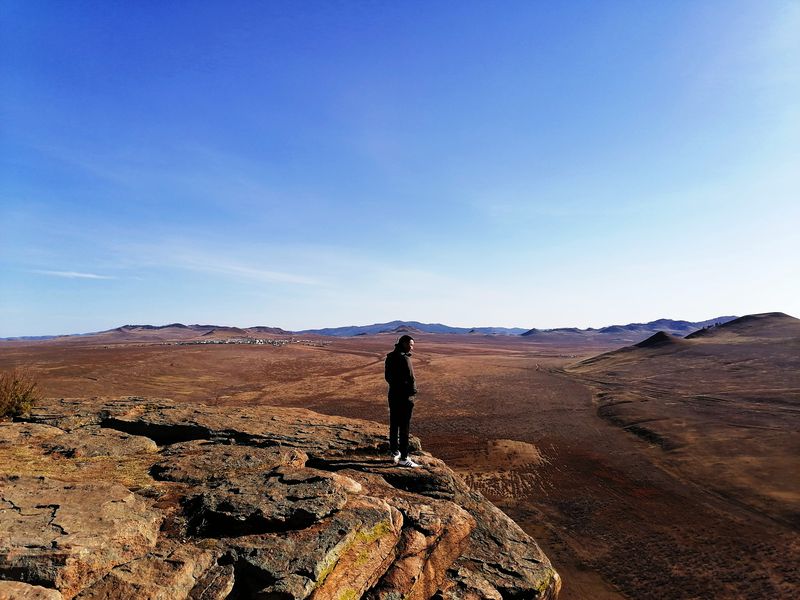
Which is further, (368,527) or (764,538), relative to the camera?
(764,538)

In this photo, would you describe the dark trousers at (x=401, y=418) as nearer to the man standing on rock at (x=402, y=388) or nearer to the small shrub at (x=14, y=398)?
the man standing on rock at (x=402, y=388)

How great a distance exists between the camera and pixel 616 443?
16188mm

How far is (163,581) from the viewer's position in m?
3.48

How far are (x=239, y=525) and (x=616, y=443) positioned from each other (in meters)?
15.8

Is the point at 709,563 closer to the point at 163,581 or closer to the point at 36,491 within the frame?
the point at 163,581

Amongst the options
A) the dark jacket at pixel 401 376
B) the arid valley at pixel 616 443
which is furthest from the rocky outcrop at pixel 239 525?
the arid valley at pixel 616 443

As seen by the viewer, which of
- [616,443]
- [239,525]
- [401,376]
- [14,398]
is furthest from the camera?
[616,443]

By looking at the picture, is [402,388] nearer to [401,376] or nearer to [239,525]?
[401,376]

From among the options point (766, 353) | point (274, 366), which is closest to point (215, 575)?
point (274, 366)

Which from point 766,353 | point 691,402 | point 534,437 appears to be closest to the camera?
point 534,437

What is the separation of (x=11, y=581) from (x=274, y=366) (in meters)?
38.0

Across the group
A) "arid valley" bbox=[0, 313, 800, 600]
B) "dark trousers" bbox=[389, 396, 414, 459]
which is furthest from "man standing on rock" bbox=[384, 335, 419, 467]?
"arid valley" bbox=[0, 313, 800, 600]

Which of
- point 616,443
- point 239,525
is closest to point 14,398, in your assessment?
point 239,525

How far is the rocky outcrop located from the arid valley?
3.15m
